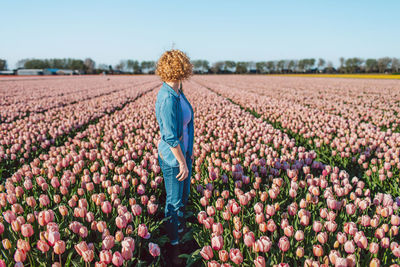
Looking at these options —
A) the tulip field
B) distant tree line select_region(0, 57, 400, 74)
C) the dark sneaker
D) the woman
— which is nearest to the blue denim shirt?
the woman

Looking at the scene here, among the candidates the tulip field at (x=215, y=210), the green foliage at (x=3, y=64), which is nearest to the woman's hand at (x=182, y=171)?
the tulip field at (x=215, y=210)

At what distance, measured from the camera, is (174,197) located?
9.94 ft

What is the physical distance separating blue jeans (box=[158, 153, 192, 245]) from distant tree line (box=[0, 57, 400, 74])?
114 metres

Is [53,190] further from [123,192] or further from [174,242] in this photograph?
[174,242]

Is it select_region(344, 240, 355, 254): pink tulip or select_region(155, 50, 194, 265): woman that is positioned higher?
select_region(155, 50, 194, 265): woman

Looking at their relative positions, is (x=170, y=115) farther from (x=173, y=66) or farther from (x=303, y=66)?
(x=303, y=66)

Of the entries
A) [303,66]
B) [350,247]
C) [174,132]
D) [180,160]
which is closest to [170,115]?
[174,132]

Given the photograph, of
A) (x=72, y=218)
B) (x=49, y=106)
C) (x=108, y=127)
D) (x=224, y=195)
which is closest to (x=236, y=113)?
(x=108, y=127)

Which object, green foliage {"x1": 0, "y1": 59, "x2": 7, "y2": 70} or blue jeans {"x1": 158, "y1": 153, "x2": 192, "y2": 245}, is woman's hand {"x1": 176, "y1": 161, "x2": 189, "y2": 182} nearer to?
blue jeans {"x1": 158, "y1": 153, "x2": 192, "y2": 245}

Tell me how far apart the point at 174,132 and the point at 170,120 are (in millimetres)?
116

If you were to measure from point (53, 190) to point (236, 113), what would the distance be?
277 inches

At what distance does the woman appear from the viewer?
2607 millimetres

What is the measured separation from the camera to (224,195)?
331cm

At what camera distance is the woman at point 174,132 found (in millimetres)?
2607
